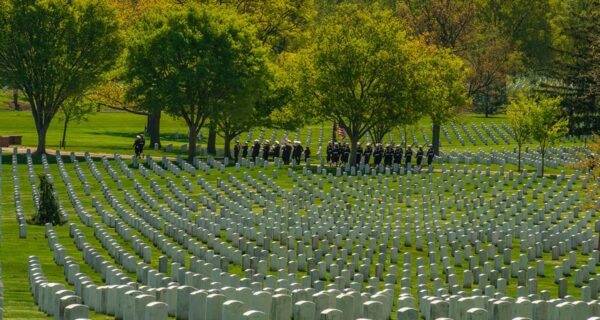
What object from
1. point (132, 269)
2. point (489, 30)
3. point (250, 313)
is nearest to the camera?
point (250, 313)

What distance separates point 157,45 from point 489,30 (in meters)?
59.0

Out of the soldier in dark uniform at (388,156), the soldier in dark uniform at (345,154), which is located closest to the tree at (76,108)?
the soldier in dark uniform at (345,154)

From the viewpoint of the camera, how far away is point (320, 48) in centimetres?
6712

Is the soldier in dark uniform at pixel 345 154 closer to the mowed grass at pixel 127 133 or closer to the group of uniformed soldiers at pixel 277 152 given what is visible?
the group of uniformed soldiers at pixel 277 152

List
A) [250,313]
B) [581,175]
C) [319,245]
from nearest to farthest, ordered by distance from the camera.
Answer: [250,313]
[319,245]
[581,175]

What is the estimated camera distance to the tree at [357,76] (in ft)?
217

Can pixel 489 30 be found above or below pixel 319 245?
above

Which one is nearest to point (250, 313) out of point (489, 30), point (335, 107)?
point (335, 107)

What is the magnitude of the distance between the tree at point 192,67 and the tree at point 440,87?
32.3 feet

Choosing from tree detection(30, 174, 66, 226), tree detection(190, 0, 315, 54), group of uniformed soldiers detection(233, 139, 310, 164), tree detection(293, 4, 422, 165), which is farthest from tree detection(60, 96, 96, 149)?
tree detection(30, 174, 66, 226)

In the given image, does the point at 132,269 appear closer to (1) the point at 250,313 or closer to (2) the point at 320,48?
(1) the point at 250,313

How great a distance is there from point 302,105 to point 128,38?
33.4ft

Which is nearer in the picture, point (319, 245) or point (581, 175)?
point (319, 245)

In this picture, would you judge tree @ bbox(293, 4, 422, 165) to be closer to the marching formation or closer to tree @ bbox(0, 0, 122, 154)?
the marching formation
